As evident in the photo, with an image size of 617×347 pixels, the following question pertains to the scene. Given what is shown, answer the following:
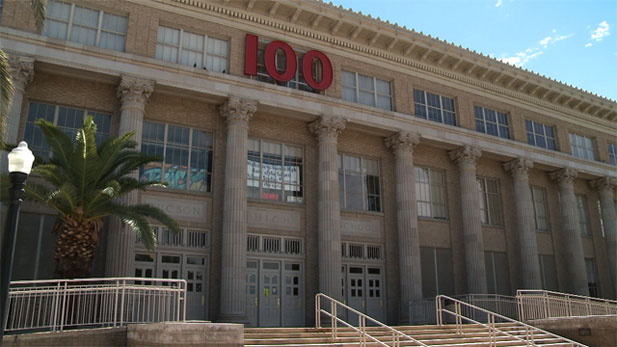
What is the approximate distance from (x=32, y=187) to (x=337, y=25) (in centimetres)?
1463

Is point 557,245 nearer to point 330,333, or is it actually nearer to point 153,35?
point 330,333

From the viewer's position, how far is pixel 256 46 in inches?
891

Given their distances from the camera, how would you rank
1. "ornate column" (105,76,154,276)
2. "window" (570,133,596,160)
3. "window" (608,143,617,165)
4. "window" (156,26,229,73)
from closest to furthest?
1. "ornate column" (105,76,154,276)
2. "window" (156,26,229,73)
3. "window" (570,133,596,160)
4. "window" (608,143,617,165)

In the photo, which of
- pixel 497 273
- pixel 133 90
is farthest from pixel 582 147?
pixel 133 90

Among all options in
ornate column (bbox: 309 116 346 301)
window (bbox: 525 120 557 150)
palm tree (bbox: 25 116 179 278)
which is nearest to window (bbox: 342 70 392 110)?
ornate column (bbox: 309 116 346 301)

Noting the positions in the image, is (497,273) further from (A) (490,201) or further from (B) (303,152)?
(B) (303,152)

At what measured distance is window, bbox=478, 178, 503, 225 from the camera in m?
27.9

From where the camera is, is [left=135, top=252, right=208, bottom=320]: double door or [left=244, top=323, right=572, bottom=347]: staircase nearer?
[left=244, top=323, right=572, bottom=347]: staircase

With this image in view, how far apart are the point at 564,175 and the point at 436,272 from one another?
10.6m

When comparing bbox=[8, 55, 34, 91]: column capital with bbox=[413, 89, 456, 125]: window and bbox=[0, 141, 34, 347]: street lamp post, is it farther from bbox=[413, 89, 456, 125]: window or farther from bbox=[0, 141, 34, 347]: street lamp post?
bbox=[413, 89, 456, 125]: window

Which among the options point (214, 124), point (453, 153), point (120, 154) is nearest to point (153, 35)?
point (214, 124)

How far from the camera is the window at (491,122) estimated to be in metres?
28.6

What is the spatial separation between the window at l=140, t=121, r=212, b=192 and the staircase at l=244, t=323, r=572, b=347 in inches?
315

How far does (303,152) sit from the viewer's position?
77.5 ft
